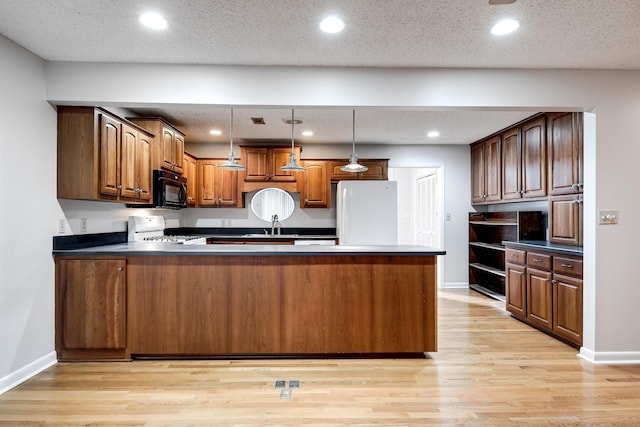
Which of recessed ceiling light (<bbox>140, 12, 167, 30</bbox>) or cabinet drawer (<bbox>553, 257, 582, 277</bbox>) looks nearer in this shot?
recessed ceiling light (<bbox>140, 12, 167, 30</bbox>)

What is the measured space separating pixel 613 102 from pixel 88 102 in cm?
413

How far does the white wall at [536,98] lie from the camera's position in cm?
279

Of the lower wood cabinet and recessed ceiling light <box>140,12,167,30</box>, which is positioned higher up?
recessed ceiling light <box>140,12,167,30</box>

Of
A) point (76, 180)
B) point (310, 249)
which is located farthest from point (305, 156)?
point (76, 180)

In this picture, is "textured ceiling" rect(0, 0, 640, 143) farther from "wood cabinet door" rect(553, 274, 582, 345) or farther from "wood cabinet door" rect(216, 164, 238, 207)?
Result: "wood cabinet door" rect(216, 164, 238, 207)

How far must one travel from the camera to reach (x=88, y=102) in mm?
2746

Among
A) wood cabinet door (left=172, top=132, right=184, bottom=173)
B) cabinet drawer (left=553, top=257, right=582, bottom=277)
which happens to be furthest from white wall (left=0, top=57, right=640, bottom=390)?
wood cabinet door (left=172, top=132, right=184, bottom=173)

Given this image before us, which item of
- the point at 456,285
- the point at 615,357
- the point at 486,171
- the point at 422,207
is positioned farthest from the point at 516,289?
the point at 422,207

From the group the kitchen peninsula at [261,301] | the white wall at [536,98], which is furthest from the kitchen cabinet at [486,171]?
the kitchen peninsula at [261,301]

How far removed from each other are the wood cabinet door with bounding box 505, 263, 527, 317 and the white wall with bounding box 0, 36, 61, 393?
172 inches

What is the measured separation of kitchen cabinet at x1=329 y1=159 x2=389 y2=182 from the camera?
5.38 metres

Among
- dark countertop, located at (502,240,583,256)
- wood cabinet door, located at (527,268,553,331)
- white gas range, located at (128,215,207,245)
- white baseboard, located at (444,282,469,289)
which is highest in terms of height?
white gas range, located at (128,215,207,245)

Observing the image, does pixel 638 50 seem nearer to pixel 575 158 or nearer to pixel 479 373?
pixel 575 158

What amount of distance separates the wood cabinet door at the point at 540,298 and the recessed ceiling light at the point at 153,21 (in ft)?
12.5
